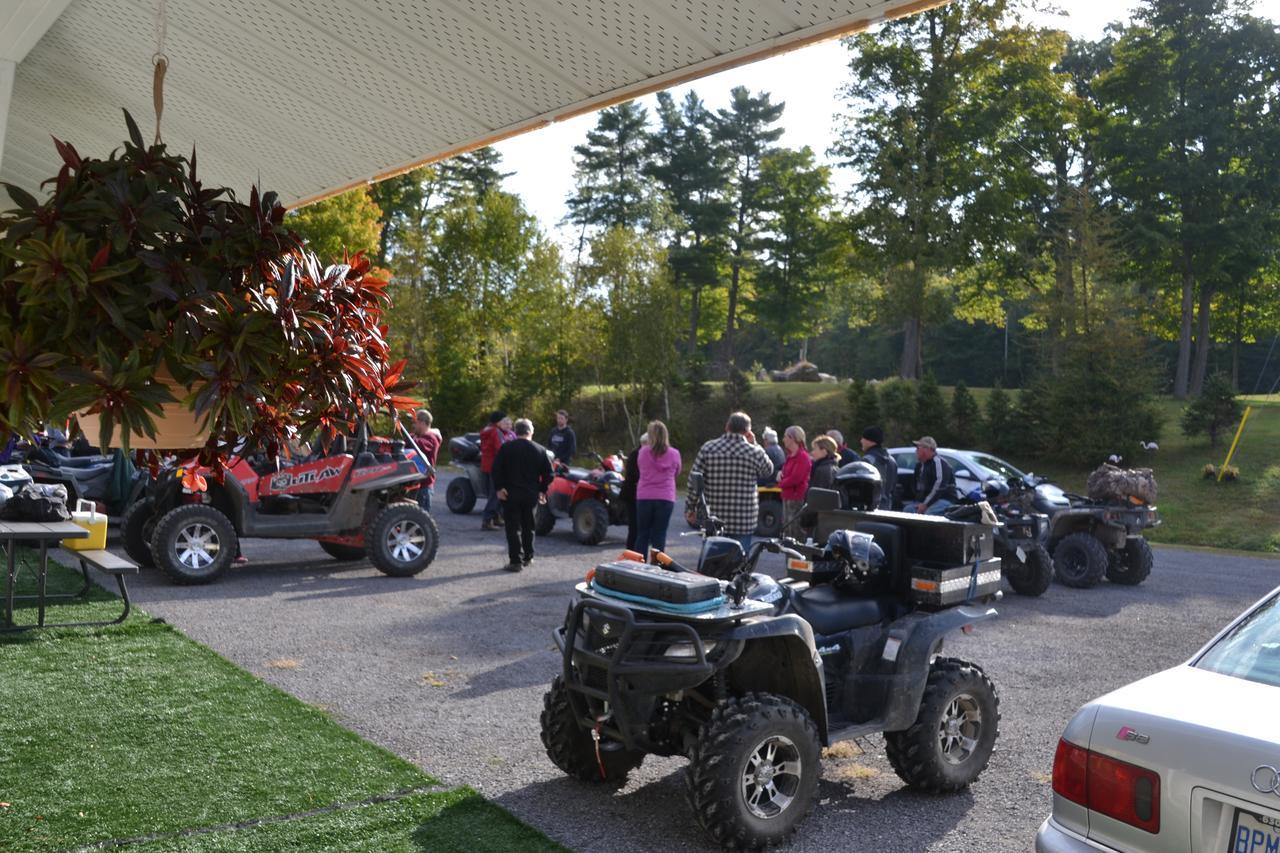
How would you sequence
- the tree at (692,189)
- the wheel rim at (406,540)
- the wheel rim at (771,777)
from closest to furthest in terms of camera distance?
the wheel rim at (771,777)
the wheel rim at (406,540)
the tree at (692,189)

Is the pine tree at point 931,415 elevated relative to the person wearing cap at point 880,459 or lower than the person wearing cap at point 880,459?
elevated

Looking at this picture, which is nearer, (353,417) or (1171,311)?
(353,417)

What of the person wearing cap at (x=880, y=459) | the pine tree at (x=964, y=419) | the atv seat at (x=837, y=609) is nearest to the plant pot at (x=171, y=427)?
the atv seat at (x=837, y=609)

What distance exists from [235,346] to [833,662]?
160 inches

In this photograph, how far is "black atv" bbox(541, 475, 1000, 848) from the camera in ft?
14.9

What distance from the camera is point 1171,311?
119 ft

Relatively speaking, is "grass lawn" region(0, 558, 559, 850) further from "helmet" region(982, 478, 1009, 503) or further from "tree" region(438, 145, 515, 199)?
"tree" region(438, 145, 515, 199)

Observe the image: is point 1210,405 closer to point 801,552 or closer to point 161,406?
point 801,552

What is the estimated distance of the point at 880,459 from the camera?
12.9 meters

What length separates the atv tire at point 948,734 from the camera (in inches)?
209

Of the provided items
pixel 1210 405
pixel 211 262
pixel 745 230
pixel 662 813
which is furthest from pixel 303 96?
pixel 745 230

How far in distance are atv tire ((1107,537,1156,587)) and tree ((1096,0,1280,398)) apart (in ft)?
71.0

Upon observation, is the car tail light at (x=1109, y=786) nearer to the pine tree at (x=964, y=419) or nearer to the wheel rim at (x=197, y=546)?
the wheel rim at (x=197, y=546)

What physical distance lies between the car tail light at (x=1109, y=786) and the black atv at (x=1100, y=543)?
9.49m
